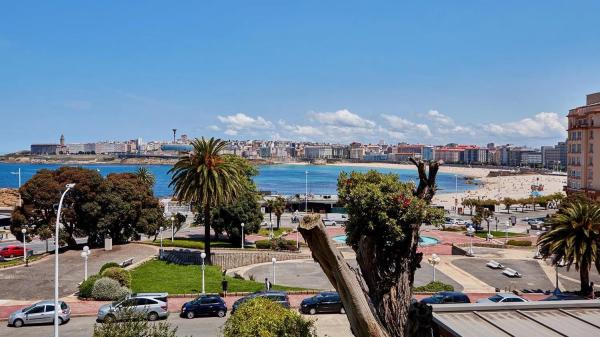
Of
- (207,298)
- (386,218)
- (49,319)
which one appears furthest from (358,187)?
(49,319)

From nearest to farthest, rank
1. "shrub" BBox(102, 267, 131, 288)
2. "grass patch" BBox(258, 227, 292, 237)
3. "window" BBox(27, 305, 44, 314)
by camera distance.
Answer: "window" BBox(27, 305, 44, 314) → "shrub" BBox(102, 267, 131, 288) → "grass patch" BBox(258, 227, 292, 237)

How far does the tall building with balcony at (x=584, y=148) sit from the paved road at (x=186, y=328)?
51110 millimetres

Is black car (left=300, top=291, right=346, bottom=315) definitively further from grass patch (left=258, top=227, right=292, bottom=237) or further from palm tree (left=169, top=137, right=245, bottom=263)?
grass patch (left=258, top=227, right=292, bottom=237)

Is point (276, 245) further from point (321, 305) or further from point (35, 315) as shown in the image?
point (35, 315)

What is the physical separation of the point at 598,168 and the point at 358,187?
5548cm

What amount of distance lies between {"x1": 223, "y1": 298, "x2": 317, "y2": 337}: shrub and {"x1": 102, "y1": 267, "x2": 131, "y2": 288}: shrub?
18.1 m

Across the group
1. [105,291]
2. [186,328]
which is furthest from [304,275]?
[186,328]

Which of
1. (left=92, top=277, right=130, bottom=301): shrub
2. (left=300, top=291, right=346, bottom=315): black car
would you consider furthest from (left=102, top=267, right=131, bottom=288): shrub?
(left=300, top=291, right=346, bottom=315): black car

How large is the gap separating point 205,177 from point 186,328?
15.5m

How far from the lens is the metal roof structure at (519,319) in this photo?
11.3m

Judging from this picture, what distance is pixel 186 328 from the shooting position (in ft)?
79.1

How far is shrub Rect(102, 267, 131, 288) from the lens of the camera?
30.0m

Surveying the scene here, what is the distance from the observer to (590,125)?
6419 centimetres

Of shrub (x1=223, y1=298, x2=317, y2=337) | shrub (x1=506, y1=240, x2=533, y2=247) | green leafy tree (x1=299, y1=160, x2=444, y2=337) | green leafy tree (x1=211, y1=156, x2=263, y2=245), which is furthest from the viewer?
shrub (x1=506, y1=240, x2=533, y2=247)
